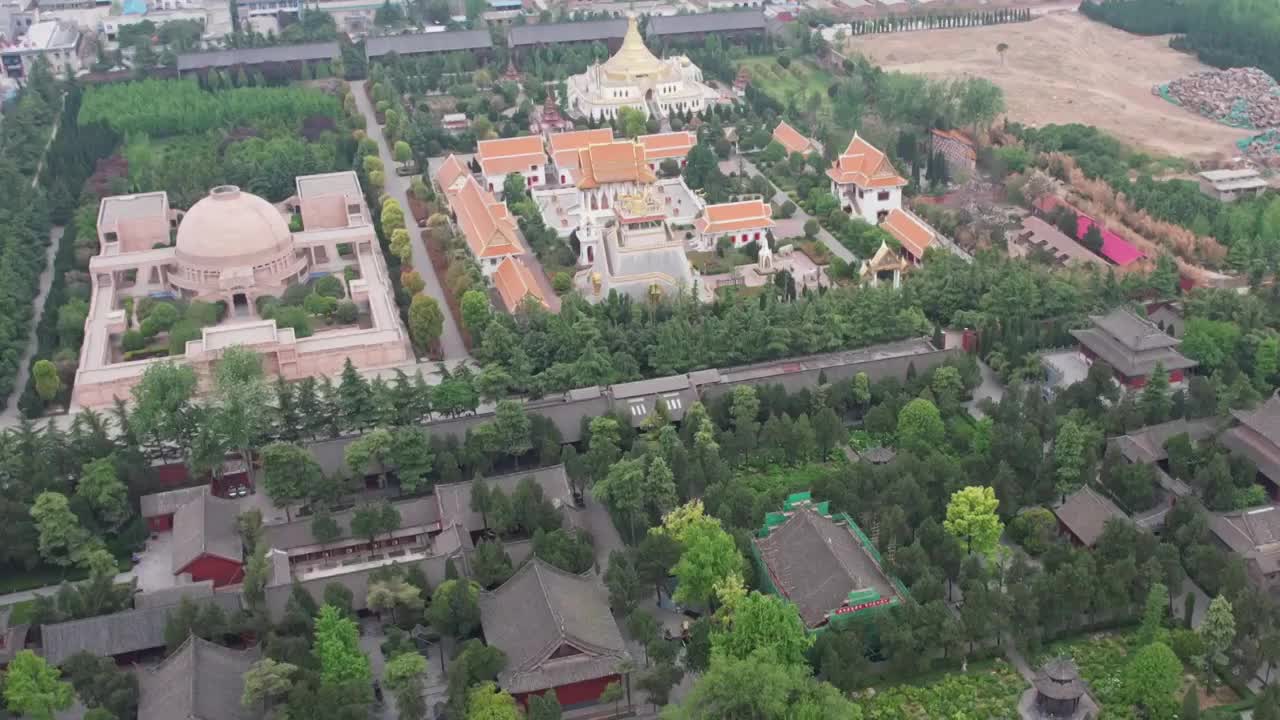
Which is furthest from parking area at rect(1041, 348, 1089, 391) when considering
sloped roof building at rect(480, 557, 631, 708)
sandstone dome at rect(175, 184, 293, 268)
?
sandstone dome at rect(175, 184, 293, 268)

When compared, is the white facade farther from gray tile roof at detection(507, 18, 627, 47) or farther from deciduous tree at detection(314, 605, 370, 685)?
deciduous tree at detection(314, 605, 370, 685)

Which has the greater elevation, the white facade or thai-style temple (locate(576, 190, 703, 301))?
thai-style temple (locate(576, 190, 703, 301))

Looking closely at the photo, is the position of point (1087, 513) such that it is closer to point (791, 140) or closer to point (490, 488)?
point (490, 488)

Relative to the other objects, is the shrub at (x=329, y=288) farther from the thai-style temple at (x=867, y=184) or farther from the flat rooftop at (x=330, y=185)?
Result: the thai-style temple at (x=867, y=184)

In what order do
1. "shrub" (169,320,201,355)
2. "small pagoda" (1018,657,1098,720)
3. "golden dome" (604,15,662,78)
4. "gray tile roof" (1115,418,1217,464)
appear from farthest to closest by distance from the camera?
"golden dome" (604,15,662,78) → "shrub" (169,320,201,355) → "gray tile roof" (1115,418,1217,464) → "small pagoda" (1018,657,1098,720)

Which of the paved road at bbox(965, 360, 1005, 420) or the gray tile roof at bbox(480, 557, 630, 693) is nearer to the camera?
the gray tile roof at bbox(480, 557, 630, 693)

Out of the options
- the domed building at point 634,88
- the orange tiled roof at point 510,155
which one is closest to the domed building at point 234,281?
the orange tiled roof at point 510,155

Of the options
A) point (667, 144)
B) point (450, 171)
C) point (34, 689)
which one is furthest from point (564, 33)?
point (34, 689)
